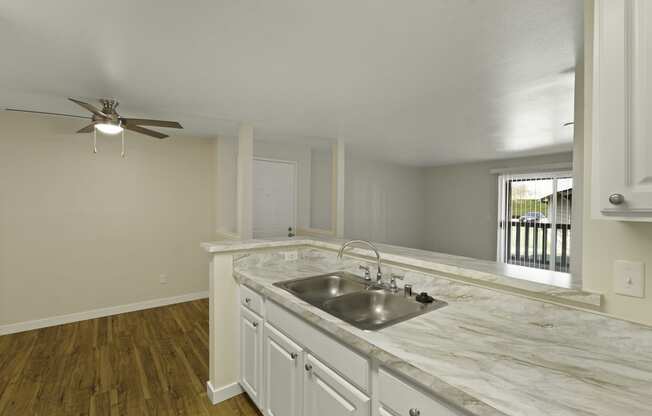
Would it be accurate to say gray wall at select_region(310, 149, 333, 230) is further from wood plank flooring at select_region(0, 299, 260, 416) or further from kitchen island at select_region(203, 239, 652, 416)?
kitchen island at select_region(203, 239, 652, 416)

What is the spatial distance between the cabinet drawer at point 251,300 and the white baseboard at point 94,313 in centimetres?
251

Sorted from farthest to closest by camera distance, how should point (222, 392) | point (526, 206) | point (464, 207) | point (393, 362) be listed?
point (464, 207) → point (526, 206) → point (222, 392) → point (393, 362)

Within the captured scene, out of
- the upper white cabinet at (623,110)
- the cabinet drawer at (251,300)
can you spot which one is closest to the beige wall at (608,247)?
the upper white cabinet at (623,110)

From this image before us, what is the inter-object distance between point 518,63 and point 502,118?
1.48 meters

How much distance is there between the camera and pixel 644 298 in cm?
103

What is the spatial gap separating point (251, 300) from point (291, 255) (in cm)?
68

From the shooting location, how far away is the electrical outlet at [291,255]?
105 inches

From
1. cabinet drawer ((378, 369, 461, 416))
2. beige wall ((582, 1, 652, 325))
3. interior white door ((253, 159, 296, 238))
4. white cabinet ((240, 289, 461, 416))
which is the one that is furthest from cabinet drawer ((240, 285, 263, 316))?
interior white door ((253, 159, 296, 238))

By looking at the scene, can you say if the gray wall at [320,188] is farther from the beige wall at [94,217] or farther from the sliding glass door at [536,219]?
the sliding glass door at [536,219]

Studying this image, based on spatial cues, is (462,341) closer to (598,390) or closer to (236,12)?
(598,390)

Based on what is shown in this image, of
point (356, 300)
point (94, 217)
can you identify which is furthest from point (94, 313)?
point (356, 300)

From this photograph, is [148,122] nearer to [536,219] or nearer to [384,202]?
[384,202]

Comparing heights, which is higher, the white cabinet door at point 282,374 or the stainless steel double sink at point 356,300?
the stainless steel double sink at point 356,300

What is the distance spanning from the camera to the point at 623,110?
83cm
